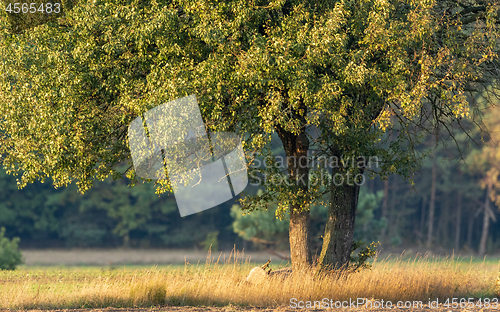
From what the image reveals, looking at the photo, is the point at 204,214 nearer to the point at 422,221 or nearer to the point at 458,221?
the point at 422,221

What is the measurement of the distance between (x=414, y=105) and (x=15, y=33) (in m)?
7.81

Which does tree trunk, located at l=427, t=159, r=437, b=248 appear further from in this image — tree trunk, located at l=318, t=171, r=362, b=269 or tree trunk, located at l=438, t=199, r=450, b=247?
tree trunk, located at l=318, t=171, r=362, b=269

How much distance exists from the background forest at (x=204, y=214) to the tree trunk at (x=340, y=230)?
29.0 m

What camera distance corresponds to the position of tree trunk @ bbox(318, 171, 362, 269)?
11.0 metres

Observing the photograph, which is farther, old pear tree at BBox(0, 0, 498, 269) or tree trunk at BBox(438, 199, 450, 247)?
tree trunk at BBox(438, 199, 450, 247)

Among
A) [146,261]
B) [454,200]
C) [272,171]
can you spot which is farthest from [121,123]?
[454,200]

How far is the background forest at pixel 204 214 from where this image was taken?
44000 millimetres

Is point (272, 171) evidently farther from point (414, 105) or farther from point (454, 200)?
point (454, 200)

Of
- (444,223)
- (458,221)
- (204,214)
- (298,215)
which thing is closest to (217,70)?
(298,215)

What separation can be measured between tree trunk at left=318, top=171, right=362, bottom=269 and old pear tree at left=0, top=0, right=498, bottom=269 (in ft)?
4.45

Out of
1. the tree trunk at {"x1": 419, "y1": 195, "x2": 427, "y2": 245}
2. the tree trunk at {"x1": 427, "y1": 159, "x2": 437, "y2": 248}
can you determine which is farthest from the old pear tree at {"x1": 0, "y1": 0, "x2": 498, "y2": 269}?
the tree trunk at {"x1": 419, "y1": 195, "x2": 427, "y2": 245}

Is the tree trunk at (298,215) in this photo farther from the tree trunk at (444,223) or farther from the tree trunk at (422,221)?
the tree trunk at (444,223)

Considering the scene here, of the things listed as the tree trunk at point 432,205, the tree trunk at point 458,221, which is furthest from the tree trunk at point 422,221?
the tree trunk at point 458,221

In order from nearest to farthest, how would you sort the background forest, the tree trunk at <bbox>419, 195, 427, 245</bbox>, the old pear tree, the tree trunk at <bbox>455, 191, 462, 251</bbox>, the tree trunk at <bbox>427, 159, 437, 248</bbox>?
the old pear tree < the background forest < the tree trunk at <bbox>427, 159, 437, 248</bbox> < the tree trunk at <bbox>455, 191, 462, 251</bbox> < the tree trunk at <bbox>419, 195, 427, 245</bbox>
